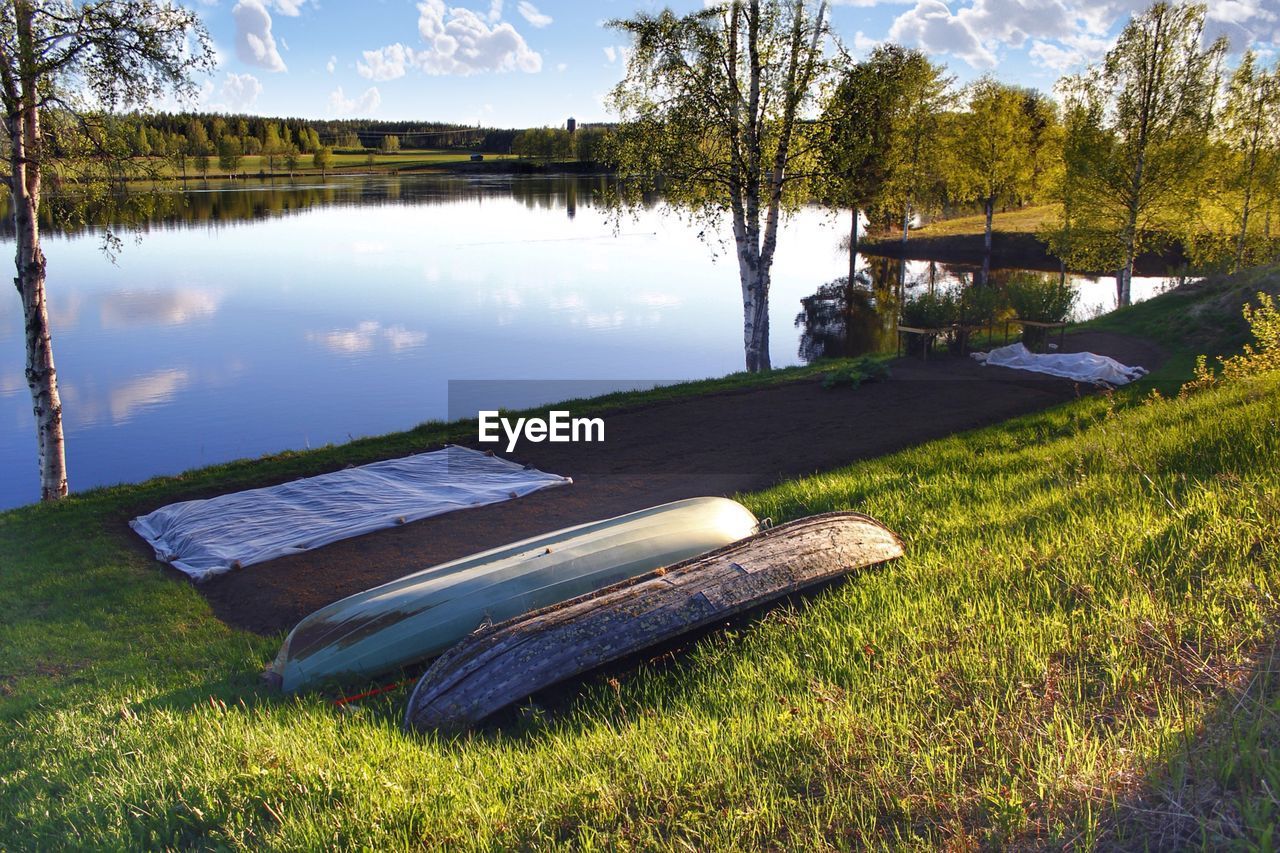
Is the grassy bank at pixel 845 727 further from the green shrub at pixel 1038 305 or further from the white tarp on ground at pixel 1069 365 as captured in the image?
the green shrub at pixel 1038 305

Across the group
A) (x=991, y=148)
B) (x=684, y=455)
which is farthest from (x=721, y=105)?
(x=991, y=148)

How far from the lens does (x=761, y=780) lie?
3557 mm

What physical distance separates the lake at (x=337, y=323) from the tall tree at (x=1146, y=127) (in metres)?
4.20

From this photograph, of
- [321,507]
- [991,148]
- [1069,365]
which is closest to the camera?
[321,507]

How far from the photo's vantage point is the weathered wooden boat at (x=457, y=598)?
6.33 m

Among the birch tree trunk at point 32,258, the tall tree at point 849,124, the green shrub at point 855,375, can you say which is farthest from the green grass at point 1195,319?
the birch tree trunk at point 32,258

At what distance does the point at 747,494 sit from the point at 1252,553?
5857 millimetres

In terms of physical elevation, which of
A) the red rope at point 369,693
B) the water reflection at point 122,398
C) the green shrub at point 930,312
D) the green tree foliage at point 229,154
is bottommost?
the water reflection at point 122,398

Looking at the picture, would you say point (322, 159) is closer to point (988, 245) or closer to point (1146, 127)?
point (988, 245)

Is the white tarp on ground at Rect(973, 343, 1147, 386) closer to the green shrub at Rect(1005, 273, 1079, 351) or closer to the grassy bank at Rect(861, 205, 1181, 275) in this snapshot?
the green shrub at Rect(1005, 273, 1079, 351)

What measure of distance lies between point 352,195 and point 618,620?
101 meters

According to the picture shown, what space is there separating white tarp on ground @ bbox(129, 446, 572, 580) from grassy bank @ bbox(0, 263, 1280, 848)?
8.46ft

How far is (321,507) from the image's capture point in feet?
36.0

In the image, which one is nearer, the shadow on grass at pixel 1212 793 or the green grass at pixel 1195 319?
the shadow on grass at pixel 1212 793
